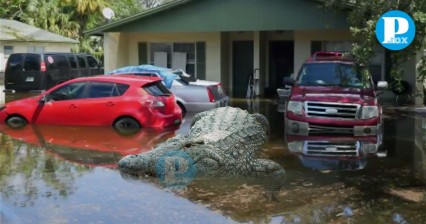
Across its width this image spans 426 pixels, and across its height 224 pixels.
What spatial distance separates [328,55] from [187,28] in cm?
607

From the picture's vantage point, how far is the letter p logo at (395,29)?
9.91 m

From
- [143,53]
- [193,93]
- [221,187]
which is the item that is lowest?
[221,187]

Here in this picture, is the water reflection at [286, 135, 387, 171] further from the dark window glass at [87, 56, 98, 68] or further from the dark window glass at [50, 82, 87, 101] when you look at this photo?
the dark window glass at [87, 56, 98, 68]

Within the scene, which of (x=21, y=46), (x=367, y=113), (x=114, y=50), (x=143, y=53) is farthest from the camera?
(x=21, y=46)

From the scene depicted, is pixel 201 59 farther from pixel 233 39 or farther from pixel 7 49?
pixel 7 49

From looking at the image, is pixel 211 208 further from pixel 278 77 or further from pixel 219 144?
pixel 278 77

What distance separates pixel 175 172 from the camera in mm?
7844

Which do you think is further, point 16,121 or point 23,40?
point 23,40

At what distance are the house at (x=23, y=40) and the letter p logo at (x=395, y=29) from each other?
2650 cm

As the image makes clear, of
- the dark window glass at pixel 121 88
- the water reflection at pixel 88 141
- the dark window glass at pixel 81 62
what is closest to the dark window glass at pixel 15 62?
the dark window glass at pixel 81 62

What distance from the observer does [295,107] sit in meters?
12.1

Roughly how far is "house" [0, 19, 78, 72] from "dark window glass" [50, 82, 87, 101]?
20818 millimetres

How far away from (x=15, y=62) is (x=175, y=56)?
6.94m

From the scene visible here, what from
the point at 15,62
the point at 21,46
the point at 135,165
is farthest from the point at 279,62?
the point at 21,46
